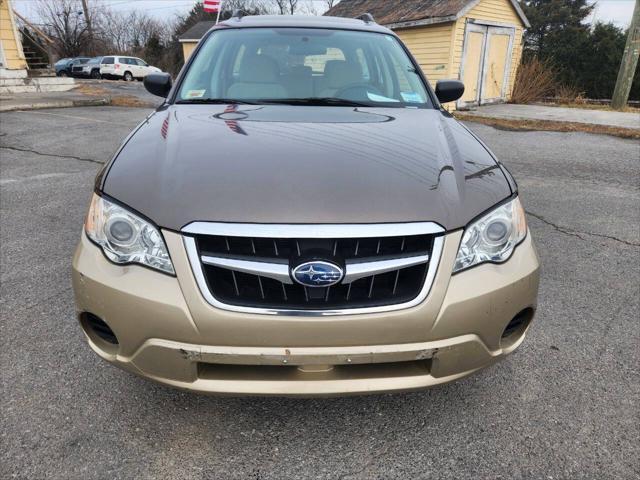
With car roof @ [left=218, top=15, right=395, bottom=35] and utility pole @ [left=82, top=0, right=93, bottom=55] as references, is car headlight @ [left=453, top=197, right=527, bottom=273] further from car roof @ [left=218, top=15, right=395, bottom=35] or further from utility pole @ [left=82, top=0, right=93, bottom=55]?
utility pole @ [left=82, top=0, right=93, bottom=55]

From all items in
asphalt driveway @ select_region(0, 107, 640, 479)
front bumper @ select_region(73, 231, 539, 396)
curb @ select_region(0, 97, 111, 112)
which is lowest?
asphalt driveway @ select_region(0, 107, 640, 479)

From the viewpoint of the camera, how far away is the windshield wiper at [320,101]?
103 inches

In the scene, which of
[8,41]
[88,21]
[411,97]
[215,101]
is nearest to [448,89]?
[411,97]

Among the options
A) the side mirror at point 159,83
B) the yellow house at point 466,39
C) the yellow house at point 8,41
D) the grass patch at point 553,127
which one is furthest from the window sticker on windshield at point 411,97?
the yellow house at point 8,41

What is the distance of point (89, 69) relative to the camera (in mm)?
29031

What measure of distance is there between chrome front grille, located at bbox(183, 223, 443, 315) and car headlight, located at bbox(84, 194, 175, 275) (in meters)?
0.12

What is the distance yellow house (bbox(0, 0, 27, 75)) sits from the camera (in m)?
14.0

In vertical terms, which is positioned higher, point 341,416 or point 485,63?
point 485,63

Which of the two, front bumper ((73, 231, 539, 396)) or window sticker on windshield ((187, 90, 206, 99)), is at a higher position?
window sticker on windshield ((187, 90, 206, 99))

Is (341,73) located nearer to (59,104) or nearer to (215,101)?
(215,101)

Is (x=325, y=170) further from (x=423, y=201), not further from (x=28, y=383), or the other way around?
(x=28, y=383)

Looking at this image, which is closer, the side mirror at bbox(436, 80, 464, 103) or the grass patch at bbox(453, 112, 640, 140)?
the side mirror at bbox(436, 80, 464, 103)

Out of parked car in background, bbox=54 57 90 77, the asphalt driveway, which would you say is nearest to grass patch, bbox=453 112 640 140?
the asphalt driveway

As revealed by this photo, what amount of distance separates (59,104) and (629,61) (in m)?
16.3
